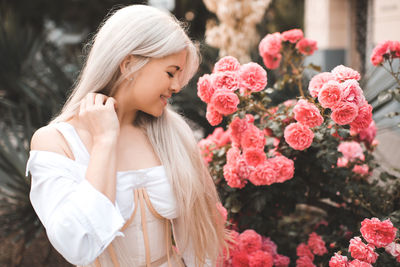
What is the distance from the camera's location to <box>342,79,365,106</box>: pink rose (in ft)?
5.31

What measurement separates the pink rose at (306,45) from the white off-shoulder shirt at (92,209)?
1.25m

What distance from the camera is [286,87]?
294cm

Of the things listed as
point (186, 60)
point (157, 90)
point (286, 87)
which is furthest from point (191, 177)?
point (286, 87)

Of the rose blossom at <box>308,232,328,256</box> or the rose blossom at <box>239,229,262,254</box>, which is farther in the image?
the rose blossom at <box>308,232,328,256</box>

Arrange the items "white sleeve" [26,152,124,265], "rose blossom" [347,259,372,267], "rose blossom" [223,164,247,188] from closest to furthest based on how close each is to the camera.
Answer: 1. "white sleeve" [26,152,124,265]
2. "rose blossom" [347,259,372,267]
3. "rose blossom" [223,164,247,188]

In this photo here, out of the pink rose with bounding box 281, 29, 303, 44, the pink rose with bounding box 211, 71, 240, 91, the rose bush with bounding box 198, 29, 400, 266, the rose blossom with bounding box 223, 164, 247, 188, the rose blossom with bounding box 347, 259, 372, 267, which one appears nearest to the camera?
the rose blossom with bounding box 347, 259, 372, 267

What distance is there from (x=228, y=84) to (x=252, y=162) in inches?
15.8

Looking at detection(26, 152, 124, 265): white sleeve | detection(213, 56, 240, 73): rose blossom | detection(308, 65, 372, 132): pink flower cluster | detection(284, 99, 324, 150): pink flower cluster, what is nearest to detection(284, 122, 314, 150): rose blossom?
detection(284, 99, 324, 150): pink flower cluster

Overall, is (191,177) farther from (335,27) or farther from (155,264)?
(335,27)

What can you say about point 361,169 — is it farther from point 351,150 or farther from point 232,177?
point 232,177

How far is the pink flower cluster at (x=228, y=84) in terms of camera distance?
180 cm

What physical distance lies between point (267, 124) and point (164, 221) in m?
0.83

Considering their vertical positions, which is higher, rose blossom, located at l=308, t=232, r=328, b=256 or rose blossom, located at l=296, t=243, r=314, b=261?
rose blossom, located at l=308, t=232, r=328, b=256

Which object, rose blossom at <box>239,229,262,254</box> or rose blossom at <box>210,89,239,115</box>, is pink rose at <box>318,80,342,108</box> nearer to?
rose blossom at <box>210,89,239,115</box>
